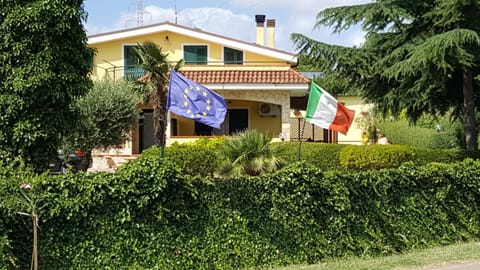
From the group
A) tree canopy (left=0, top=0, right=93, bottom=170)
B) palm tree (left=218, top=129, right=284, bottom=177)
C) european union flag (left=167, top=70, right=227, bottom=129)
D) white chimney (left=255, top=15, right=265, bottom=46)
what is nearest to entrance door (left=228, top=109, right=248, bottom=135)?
white chimney (left=255, top=15, right=265, bottom=46)

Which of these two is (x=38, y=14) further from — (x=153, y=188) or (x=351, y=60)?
(x=351, y=60)

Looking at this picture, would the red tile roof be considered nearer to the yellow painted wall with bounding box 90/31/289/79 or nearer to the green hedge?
the yellow painted wall with bounding box 90/31/289/79

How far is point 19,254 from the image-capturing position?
25.8 feet

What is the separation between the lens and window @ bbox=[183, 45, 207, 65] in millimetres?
26734

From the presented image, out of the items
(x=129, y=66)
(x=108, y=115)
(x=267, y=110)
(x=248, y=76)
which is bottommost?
(x=108, y=115)

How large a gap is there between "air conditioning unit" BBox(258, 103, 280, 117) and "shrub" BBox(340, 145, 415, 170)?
936 centimetres

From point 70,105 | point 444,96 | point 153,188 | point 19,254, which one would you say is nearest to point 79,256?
point 19,254

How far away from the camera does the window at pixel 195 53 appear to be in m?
26.7

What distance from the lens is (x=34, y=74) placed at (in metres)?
9.82

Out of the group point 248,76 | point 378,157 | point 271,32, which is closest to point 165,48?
point 248,76

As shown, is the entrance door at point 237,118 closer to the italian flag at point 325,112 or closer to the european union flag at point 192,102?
the italian flag at point 325,112

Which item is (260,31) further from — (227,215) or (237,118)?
(227,215)

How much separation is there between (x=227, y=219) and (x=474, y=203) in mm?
5455

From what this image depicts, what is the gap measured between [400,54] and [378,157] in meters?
3.32
